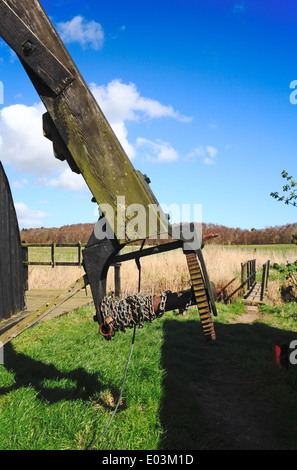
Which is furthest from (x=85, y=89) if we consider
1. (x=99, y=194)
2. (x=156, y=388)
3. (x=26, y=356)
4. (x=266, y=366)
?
(x=266, y=366)

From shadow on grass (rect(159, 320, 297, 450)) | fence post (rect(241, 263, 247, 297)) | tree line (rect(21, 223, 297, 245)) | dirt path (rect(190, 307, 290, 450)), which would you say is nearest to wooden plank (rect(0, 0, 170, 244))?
shadow on grass (rect(159, 320, 297, 450))

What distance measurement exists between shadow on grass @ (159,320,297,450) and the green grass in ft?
0.05

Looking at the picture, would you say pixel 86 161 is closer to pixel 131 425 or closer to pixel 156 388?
pixel 131 425

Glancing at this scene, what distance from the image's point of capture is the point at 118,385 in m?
4.21

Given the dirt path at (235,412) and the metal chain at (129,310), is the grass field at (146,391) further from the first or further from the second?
the metal chain at (129,310)

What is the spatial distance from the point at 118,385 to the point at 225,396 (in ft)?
5.04

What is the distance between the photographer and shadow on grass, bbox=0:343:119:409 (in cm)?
382

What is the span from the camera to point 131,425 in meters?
3.44

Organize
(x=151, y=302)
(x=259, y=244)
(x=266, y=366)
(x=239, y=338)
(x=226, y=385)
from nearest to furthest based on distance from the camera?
(x=151, y=302)
(x=226, y=385)
(x=266, y=366)
(x=239, y=338)
(x=259, y=244)

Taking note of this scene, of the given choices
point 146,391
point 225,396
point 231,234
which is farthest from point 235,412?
point 231,234

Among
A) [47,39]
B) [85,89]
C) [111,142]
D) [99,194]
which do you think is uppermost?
[47,39]

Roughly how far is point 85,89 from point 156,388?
3722 mm

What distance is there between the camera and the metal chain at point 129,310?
7.23 ft
